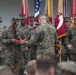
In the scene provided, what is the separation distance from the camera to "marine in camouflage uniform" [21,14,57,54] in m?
7.24

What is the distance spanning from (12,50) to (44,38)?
3.93 ft

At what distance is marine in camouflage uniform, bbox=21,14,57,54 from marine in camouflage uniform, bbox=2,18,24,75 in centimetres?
73

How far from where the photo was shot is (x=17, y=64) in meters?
8.31

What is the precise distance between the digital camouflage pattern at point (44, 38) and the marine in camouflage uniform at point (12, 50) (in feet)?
2.57

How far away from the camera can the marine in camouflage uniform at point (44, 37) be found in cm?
724

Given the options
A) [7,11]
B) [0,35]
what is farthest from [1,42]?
[7,11]

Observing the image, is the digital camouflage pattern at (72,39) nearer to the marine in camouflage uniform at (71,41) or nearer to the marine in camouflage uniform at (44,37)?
the marine in camouflage uniform at (71,41)

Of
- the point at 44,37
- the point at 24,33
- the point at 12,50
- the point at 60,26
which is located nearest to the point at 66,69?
the point at 44,37

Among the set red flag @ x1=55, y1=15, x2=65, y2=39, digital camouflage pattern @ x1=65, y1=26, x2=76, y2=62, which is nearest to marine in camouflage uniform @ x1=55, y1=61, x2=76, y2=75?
digital camouflage pattern @ x1=65, y1=26, x2=76, y2=62

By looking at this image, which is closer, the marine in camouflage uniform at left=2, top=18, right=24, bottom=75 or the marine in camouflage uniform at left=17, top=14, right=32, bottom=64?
the marine in camouflage uniform at left=2, top=18, right=24, bottom=75

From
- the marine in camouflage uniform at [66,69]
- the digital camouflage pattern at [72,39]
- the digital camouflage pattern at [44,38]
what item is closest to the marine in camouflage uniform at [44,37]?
the digital camouflage pattern at [44,38]

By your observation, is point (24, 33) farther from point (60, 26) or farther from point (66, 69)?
point (66, 69)

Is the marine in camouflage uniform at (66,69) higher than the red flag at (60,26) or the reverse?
the reverse

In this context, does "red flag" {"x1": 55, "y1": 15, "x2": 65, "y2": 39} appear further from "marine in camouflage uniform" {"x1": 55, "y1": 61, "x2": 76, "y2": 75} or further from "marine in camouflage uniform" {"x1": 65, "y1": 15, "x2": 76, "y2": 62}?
"marine in camouflage uniform" {"x1": 55, "y1": 61, "x2": 76, "y2": 75}
